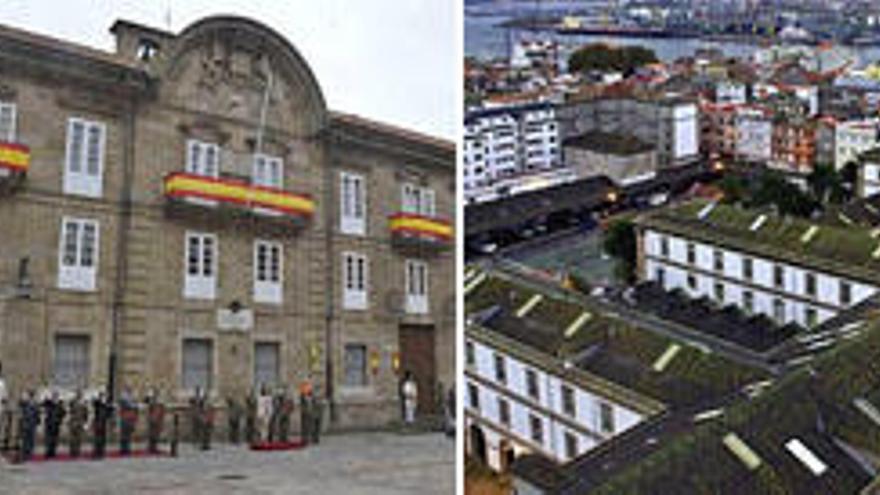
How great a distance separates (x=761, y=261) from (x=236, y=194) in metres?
2.89

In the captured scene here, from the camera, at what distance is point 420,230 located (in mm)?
1419

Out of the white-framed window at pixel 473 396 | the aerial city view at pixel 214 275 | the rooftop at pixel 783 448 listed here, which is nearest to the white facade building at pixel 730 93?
the rooftop at pixel 783 448

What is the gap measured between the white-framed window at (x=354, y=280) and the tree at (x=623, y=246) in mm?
2261

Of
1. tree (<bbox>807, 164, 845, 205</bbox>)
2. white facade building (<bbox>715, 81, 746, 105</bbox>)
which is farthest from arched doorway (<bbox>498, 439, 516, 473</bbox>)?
tree (<bbox>807, 164, 845, 205</bbox>)

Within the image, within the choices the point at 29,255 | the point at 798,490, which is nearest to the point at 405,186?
the point at 29,255

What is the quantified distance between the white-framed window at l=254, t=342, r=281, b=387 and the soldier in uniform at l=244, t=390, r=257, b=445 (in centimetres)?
2

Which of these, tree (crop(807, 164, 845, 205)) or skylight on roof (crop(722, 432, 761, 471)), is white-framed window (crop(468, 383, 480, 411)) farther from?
tree (crop(807, 164, 845, 205))

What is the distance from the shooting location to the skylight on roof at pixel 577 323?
10.6 ft

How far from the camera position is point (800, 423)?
113 inches

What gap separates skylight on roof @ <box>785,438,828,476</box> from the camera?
2.82 meters

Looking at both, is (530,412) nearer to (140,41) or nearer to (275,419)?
(275,419)

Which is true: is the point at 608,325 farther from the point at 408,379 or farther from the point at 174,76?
the point at 174,76

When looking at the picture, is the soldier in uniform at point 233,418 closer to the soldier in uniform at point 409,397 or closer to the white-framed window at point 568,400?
the soldier in uniform at point 409,397

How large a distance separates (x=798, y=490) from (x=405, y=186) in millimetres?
2004
